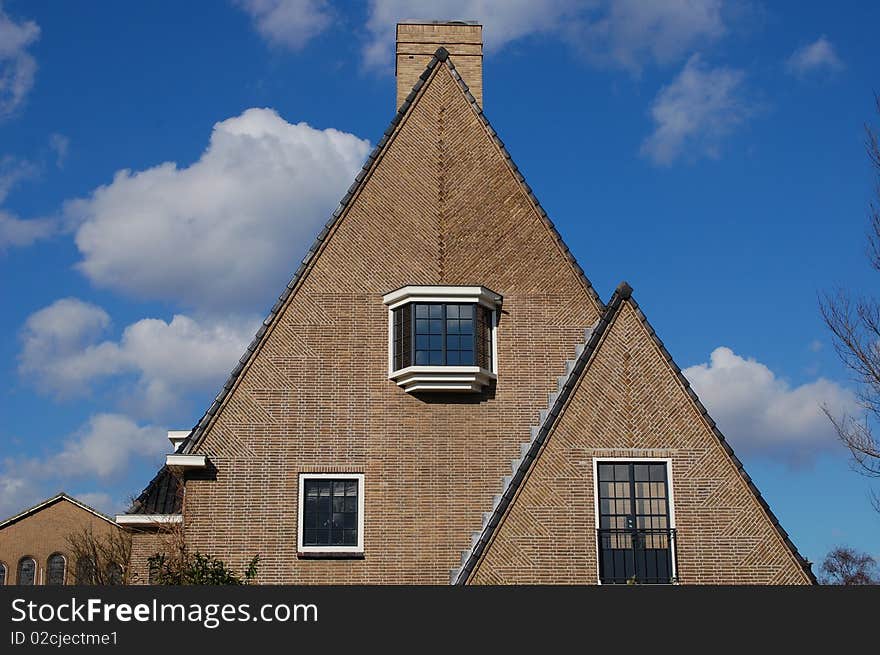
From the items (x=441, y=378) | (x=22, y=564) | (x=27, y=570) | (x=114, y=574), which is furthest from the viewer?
(x=22, y=564)

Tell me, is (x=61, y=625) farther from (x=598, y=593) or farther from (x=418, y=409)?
(x=418, y=409)

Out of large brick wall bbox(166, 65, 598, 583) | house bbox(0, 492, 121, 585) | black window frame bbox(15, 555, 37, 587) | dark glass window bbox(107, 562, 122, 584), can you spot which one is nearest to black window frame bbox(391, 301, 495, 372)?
large brick wall bbox(166, 65, 598, 583)

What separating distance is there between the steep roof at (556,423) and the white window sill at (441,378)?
2.01m

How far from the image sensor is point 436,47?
91.1 ft

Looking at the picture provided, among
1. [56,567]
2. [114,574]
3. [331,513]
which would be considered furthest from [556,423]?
[56,567]

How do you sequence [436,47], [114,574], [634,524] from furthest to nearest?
[114,574] < [436,47] < [634,524]

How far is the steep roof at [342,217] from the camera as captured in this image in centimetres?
2358

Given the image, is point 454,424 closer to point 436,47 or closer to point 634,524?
point 634,524

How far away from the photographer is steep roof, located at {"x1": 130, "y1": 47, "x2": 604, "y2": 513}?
23578 mm

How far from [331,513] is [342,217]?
713cm

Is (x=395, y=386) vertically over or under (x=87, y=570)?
over

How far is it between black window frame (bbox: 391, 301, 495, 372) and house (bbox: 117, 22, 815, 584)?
5 cm

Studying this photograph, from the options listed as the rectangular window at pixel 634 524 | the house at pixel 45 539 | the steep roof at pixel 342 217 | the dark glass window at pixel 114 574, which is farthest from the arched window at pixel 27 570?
the rectangular window at pixel 634 524

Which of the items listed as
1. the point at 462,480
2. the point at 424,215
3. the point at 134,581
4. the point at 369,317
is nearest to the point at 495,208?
the point at 424,215
